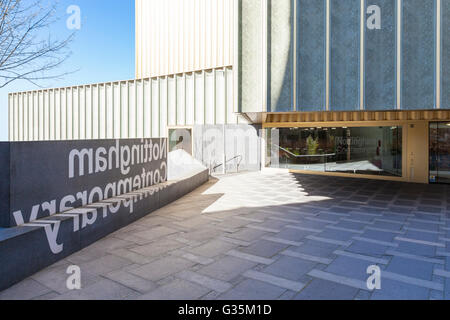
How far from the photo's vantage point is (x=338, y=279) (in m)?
4.48

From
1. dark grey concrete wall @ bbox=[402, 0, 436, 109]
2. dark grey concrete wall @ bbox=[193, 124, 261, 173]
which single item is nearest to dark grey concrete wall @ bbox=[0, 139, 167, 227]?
dark grey concrete wall @ bbox=[402, 0, 436, 109]

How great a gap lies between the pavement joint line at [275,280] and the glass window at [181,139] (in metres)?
17.1

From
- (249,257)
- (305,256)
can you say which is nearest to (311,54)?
(305,256)

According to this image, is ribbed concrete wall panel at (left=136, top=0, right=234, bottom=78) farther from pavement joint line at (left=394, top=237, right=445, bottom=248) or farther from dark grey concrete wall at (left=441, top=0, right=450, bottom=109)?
pavement joint line at (left=394, top=237, right=445, bottom=248)

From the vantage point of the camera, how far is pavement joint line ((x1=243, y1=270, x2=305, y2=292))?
4219 mm

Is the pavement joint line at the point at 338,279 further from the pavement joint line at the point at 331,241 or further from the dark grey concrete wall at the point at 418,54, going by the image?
the dark grey concrete wall at the point at 418,54

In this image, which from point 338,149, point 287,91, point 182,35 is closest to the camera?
point 287,91

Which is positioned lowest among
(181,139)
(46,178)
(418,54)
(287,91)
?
(46,178)

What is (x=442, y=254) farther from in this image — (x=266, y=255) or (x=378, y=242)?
(x=266, y=255)

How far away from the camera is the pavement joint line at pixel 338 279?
4.29 m

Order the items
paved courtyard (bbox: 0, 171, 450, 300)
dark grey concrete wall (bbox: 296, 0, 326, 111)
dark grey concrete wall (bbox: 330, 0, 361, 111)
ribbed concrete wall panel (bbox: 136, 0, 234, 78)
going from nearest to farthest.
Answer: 1. paved courtyard (bbox: 0, 171, 450, 300)
2. dark grey concrete wall (bbox: 330, 0, 361, 111)
3. dark grey concrete wall (bbox: 296, 0, 326, 111)
4. ribbed concrete wall panel (bbox: 136, 0, 234, 78)

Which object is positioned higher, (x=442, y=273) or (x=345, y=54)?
(x=345, y=54)

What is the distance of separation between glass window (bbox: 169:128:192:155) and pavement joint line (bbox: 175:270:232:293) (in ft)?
55.7

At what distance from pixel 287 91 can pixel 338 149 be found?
7725 millimetres
